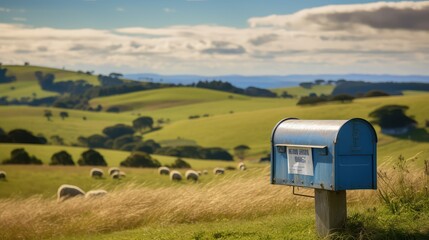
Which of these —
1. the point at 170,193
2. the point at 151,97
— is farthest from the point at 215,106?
the point at 170,193

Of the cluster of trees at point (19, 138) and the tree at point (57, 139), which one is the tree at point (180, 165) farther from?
the tree at point (57, 139)

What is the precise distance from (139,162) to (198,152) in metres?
28.0

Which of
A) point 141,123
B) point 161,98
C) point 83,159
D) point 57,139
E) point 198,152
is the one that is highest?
Answer: point 161,98

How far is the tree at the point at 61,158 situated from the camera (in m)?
66.4

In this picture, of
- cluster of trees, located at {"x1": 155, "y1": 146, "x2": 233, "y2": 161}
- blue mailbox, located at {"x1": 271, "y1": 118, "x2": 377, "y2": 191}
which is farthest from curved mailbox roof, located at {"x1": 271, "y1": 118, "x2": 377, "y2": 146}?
cluster of trees, located at {"x1": 155, "y1": 146, "x2": 233, "y2": 161}

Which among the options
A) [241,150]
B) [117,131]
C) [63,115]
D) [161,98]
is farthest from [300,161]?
[161,98]

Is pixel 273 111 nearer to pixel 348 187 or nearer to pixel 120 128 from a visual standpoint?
pixel 120 128

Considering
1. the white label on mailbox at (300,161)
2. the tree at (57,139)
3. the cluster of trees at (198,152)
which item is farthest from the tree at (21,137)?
the white label on mailbox at (300,161)

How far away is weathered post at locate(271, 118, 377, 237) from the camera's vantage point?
417 inches

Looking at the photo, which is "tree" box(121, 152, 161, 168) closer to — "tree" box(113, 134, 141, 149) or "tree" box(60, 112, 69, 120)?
"tree" box(113, 134, 141, 149)

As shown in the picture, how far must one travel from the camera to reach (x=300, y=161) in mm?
11336

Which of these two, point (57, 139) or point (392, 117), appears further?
point (57, 139)

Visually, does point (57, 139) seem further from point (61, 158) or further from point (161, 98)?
point (161, 98)

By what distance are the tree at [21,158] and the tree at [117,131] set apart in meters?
56.4
